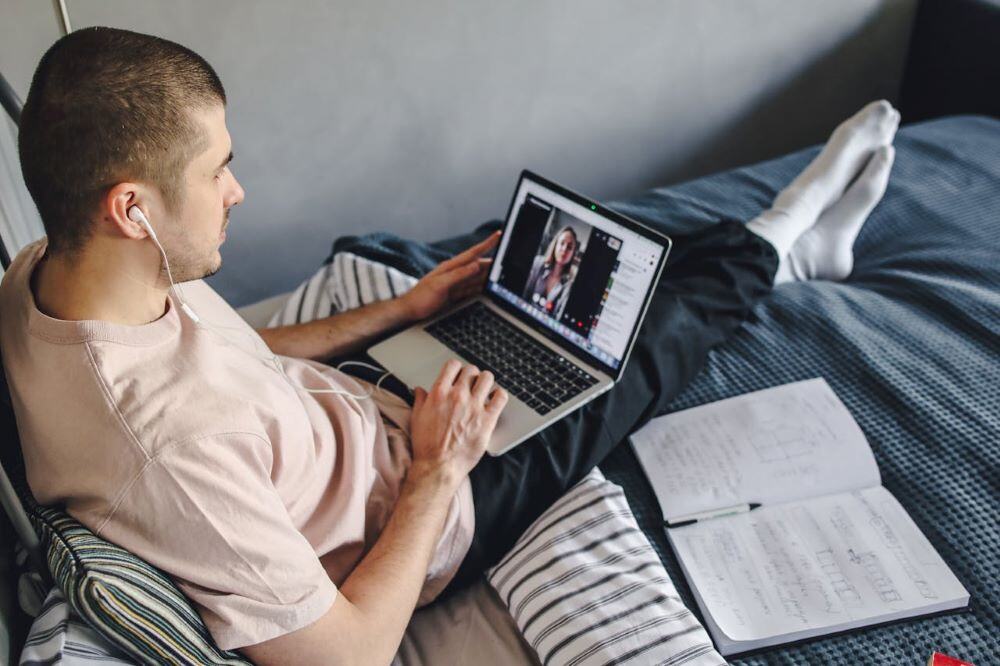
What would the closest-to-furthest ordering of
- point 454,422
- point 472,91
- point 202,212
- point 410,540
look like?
point 202,212 < point 410,540 < point 454,422 < point 472,91

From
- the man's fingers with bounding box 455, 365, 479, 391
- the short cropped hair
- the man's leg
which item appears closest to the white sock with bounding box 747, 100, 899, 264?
the man's leg

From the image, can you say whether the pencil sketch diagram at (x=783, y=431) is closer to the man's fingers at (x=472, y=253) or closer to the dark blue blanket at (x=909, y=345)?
the dark blue blanket at (x=909, y=345)

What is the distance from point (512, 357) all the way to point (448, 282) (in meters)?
0.19

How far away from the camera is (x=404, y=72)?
2002mm

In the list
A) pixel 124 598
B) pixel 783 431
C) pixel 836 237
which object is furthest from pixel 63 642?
pixel 836 237

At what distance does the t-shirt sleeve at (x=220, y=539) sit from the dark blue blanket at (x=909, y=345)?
1.79 ft

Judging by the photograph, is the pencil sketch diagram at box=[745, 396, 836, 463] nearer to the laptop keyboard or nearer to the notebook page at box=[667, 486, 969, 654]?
the notebook page at box=[667, 486, 969, 654]

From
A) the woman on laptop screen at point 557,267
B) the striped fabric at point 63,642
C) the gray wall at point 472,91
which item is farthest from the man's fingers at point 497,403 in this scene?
the gray wall at point 472,91

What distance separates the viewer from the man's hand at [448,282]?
149 centimetres

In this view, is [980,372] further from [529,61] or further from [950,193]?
[529,61]

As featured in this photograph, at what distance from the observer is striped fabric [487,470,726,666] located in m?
1.03

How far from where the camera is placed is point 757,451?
4.38 ft

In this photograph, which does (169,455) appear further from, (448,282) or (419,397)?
(448,282)

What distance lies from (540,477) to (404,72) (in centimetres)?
112
